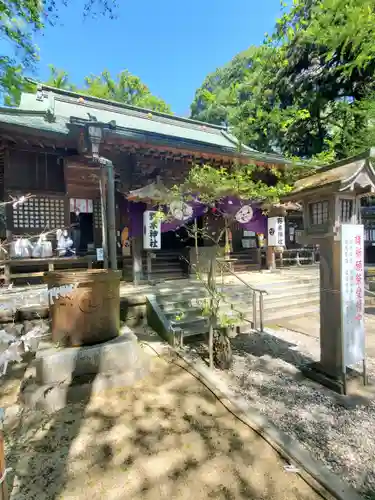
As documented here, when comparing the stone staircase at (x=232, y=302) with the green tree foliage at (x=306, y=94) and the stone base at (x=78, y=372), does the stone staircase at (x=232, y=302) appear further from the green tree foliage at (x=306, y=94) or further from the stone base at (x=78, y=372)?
the green tree foliage at (x=306, y=94)

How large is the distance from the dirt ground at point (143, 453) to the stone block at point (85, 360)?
399 millimetres

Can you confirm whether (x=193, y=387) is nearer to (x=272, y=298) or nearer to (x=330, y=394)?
(x=330, y=394)

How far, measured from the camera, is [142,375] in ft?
13.4

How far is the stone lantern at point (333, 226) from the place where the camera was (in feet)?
12.5

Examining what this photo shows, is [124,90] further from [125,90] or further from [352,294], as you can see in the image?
[352,294]

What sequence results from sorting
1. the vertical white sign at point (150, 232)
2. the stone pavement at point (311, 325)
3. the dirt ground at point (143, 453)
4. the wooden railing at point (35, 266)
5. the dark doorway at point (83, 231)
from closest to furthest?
the dirt ground at point (143, 453), the stone pavement at point (311, 325), the wooden railing at point (35, 266), the vertical white sign at point (150, 232), the dark doorway at point (83, 231)

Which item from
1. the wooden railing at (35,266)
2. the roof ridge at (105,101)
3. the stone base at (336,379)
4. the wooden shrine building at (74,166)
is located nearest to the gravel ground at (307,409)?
the stone base at (336,379)

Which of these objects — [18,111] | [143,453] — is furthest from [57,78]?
[143,453]

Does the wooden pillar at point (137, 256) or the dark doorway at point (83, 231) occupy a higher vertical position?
the dark doorway at point (83, 231)

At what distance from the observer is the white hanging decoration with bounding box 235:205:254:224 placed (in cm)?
1015

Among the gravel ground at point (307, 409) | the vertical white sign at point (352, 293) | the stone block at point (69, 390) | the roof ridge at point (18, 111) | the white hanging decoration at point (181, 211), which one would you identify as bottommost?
the gravel ground at point (307, 409)

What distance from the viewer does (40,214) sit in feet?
29.0

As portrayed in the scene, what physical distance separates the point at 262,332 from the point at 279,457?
151 inches

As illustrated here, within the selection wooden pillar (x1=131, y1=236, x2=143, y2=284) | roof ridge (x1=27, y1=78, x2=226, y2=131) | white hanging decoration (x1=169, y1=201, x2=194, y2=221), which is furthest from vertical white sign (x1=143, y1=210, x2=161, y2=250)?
roof ridge (x1=27, y1=78, x2=226, y2=131)
